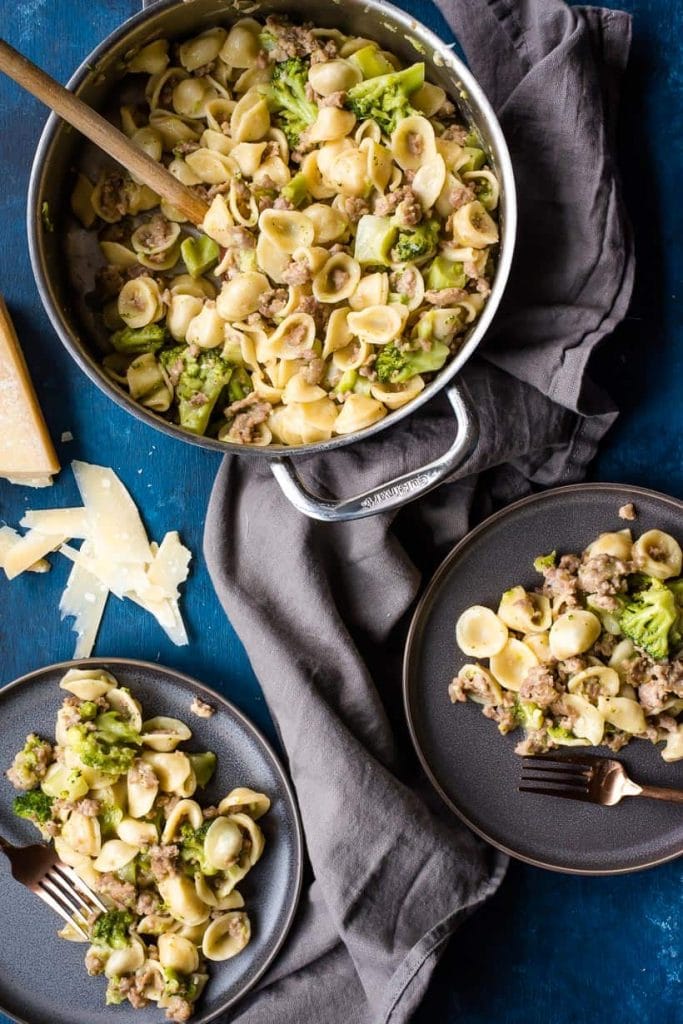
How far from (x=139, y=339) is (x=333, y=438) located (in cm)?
55

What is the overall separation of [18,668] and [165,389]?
0.95 metres

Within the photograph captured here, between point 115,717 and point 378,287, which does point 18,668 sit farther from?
point 378,287

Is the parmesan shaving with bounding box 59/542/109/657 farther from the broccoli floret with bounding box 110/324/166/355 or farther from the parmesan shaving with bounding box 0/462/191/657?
the broccoli floret with bounding box 110/324/166/355

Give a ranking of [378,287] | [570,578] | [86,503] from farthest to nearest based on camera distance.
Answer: [86,503], [570,578], [378,287]

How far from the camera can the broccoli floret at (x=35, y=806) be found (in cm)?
266

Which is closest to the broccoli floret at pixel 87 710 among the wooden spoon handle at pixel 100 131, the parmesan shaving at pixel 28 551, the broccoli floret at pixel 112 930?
the parmesan shaving at pixel 28 551

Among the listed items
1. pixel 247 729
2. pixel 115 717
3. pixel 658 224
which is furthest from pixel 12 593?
pixel 658 224

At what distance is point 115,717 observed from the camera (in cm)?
267

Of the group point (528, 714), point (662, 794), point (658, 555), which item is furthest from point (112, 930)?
point (658, 555)

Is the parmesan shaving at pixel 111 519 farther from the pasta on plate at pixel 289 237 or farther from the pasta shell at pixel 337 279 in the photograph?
the pasta shell at pixel 337 279

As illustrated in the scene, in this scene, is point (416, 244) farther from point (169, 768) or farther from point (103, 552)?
point (169, 768)

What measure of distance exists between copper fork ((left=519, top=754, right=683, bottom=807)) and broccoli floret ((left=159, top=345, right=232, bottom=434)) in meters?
1.24

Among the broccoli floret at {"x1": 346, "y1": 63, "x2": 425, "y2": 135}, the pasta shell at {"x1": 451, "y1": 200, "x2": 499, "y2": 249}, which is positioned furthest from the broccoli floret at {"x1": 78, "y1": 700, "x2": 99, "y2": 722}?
the broccoli floret at {"x1": 346, "y1": 63, "x2": 425, "y2": 135}

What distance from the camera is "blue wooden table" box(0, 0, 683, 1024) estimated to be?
8.95 feet
